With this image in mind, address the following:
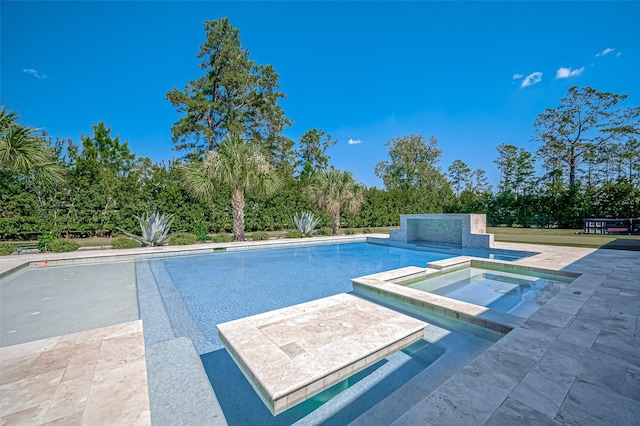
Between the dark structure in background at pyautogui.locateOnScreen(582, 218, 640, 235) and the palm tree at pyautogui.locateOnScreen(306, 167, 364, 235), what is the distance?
11.0 metres

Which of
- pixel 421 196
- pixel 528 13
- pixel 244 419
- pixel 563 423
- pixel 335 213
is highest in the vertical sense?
pixel 528 13

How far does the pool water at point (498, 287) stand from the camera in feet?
14.3

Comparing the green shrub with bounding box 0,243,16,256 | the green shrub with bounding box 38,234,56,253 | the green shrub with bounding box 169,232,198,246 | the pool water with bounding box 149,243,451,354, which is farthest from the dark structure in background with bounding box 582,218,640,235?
the green shrub with bounding box 0,243,16,256

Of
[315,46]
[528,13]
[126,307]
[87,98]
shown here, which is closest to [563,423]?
[126,307]

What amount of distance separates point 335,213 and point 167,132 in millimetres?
15029

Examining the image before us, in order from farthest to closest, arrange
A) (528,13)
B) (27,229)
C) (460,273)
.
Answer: (528,13) < (27,229) < (460,273)

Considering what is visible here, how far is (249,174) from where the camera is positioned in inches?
439

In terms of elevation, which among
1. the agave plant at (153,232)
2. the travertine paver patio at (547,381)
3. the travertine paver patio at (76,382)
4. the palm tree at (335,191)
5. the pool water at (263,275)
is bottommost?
the pool water at (263,275)

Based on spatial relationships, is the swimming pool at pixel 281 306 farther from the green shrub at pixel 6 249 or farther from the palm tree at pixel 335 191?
the green shrub at pixel 6 249

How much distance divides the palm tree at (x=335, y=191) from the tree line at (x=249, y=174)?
5 cm

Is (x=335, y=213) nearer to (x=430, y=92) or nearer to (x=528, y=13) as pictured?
(x=528, y=13)

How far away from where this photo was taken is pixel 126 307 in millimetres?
4414

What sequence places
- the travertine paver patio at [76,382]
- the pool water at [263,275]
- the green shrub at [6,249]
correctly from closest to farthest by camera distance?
1. the travertine paver patio at [76,382]
2. the pool water at [263,275]
3. the green shrub at [6,249]

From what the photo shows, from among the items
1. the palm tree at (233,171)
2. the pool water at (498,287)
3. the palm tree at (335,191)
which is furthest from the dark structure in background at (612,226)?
the palm tree at (233,171)
